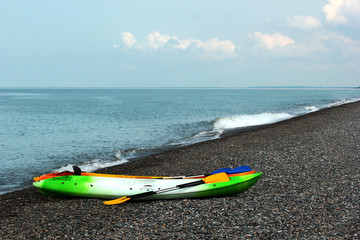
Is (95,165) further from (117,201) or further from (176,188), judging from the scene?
(176,188)

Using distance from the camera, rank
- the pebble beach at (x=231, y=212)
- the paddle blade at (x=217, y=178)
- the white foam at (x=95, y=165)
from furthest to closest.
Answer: the white foam at (x=95, y=165), the paddle blade at (x=217, y=178), the pebble beach at (x=231, y=212)

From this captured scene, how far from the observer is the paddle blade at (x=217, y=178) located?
9.02 metres

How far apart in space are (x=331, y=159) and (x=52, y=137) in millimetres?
22369

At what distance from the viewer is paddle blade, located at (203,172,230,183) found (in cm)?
902

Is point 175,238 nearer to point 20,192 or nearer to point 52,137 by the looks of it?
point 20,192

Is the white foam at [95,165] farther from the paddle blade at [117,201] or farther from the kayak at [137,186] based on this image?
the paddle blade at [117,201]

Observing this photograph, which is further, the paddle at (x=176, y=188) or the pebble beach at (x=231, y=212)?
the paddle at (x=176, y=188)

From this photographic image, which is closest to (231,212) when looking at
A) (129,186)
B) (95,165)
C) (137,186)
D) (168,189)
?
(168,189)

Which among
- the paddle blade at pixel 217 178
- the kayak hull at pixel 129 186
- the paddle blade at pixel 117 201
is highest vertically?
the paddle blade at pixel 217 178

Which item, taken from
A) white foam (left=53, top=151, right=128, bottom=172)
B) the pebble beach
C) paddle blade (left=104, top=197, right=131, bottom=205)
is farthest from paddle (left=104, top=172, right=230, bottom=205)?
white foam (left=53, top=151, right=128, bottom=172)

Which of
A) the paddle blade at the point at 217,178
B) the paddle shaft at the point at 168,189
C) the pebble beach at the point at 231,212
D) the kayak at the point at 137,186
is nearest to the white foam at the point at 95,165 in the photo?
the pebble beach at the point at 231,212

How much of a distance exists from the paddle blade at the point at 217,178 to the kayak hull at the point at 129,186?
0.37 ft

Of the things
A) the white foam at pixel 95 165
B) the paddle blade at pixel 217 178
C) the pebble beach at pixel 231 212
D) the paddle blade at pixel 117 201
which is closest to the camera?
the pebble beach at pixel 231 212

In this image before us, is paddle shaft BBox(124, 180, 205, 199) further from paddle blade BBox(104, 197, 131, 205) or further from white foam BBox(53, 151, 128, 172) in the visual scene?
white foam BBox(53, 151, 128, 172)
